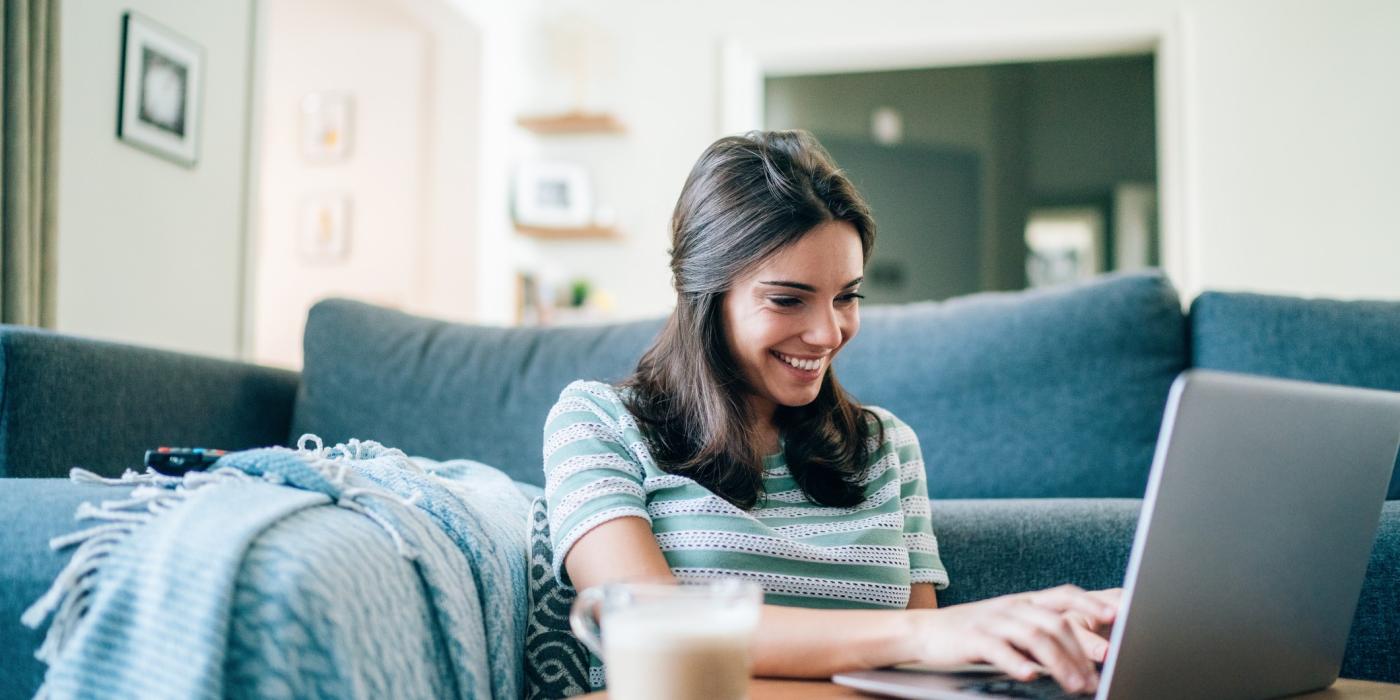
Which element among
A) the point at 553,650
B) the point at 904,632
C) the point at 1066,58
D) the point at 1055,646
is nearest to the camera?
the point at 1055,646

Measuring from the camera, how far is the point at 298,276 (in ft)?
15.1

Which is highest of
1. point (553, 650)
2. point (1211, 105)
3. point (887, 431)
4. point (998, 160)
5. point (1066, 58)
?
point (1066, 58)

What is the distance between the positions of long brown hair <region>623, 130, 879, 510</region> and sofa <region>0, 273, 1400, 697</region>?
294 millimetres

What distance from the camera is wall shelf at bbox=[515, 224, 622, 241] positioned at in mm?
4180

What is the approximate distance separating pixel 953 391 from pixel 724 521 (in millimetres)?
743

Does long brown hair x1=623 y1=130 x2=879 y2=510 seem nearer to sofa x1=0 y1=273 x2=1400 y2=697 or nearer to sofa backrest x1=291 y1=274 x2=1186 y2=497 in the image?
sofa x1=0 y1=273 x2=1400 y2=697

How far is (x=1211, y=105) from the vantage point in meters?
3.86

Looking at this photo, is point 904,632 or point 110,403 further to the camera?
point 110,403

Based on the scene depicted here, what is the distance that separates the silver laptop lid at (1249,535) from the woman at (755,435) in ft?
0.51

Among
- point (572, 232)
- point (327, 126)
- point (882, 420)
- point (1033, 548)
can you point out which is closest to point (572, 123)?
point (572, 232)

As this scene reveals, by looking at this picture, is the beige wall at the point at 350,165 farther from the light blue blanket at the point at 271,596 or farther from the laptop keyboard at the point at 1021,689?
the laptop keyboard at the point at 1021,689

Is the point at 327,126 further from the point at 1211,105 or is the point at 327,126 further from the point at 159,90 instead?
the point at 1211,105

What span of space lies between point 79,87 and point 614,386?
1911 millimetres

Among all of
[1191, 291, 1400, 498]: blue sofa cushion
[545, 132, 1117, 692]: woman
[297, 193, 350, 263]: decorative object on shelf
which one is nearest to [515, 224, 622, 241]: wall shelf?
[297, 193, 350, 263]: decorative object on shelf
